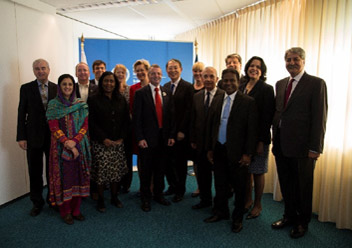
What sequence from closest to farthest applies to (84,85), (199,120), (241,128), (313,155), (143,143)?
(313,155), (241,128), (199,120), (143,143), (84,85)

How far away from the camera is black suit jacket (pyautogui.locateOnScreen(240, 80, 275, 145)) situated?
8.66 feet

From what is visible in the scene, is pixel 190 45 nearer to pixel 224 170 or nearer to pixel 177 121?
pixel 177 121

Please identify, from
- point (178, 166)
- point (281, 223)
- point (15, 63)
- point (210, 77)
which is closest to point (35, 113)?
point (15, 63)

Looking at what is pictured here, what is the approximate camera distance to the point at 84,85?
3.35m

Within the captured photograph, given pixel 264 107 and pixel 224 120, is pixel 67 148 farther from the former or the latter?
pixel 264 107

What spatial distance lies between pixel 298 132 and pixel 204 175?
3.75 feet

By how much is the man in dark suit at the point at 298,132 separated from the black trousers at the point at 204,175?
0.75m

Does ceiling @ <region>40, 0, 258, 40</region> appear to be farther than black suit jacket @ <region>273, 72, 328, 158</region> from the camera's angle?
Yes

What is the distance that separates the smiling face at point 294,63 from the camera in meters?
2.39

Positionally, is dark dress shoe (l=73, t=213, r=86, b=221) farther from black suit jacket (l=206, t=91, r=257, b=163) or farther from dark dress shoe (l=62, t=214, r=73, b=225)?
black suit jacket (l=206, t=91, r=257, b=163)

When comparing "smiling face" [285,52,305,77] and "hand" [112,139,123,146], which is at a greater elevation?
"smiling face" [285,52,305,77]

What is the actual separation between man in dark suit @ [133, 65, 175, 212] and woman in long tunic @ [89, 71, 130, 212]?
0.23 m

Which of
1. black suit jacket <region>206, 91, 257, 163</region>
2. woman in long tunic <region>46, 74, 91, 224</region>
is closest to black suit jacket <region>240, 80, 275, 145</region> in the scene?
black suit jacket <region>206, 91, 257, 163</region>

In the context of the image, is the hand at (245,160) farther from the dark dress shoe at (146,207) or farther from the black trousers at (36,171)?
the black trousers at (36,171)
